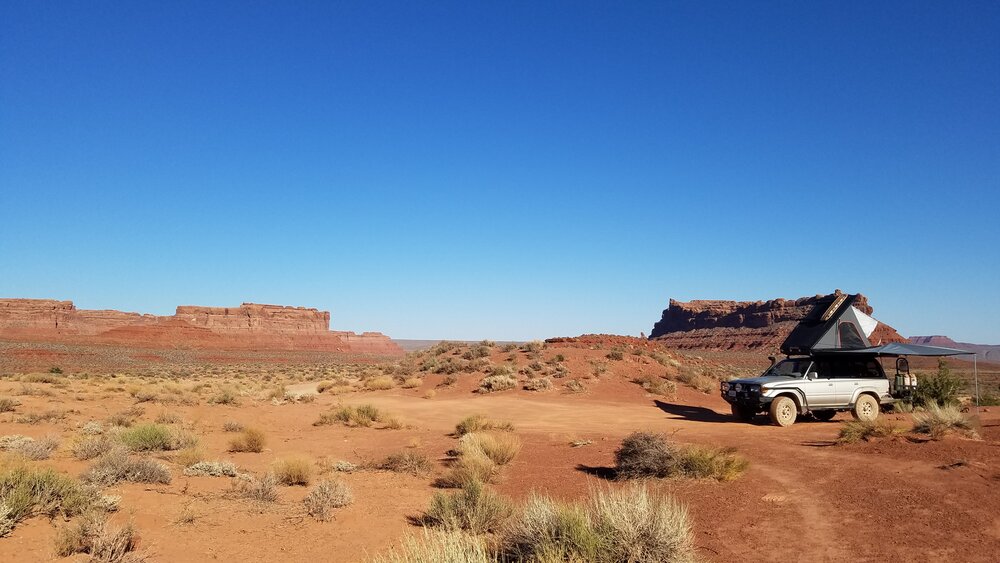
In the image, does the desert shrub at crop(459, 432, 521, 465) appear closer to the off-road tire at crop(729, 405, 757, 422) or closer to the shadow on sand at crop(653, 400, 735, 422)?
the off-road tire at crop(729, 405, 757, 422)

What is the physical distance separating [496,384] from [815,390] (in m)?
15.2

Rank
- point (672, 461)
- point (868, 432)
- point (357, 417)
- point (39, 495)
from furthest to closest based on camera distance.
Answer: point (357, 417), point (868, 432), point (672, 461), point (39, 495)

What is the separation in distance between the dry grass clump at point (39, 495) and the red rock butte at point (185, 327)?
95.4 metres

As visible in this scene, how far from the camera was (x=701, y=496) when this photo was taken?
816 cm

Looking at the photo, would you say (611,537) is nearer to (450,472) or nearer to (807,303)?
(450,472)

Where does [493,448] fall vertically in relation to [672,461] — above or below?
below

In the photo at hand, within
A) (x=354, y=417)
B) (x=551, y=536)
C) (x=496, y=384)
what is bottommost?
(x=354, y=417)

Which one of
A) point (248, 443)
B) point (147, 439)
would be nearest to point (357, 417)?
point (248, 443)

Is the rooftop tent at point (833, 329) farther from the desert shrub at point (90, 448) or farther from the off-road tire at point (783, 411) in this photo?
the desert shrub at point (90, 448)

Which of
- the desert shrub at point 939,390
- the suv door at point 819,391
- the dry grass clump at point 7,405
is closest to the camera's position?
the suv door at point 819,391

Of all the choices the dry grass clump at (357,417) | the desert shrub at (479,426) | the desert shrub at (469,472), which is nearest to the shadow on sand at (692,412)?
the desert shrub at (479,426)

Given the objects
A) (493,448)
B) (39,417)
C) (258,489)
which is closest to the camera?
(258,489)

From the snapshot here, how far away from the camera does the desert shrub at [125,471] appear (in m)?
8.28

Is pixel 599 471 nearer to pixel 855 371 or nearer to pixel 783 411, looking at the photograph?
pixel 783 411
